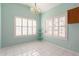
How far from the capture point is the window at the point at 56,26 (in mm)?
3553

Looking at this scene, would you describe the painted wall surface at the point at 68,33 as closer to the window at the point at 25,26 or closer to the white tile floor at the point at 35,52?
the white tile floor at the point at 35,52

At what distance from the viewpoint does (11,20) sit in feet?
12.6

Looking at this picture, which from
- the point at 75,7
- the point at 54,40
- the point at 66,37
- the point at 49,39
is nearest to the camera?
the point at 75,7

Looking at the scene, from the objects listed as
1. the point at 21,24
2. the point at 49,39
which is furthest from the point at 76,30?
the point at 21,24

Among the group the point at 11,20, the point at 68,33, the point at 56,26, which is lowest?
the point at 68,33

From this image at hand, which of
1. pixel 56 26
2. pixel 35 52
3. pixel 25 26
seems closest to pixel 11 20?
pixel 25 26

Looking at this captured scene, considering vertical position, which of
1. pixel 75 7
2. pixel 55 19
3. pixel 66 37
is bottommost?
pixel 66 37

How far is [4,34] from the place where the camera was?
3.62 metres

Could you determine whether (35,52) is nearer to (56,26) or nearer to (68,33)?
(68,33)

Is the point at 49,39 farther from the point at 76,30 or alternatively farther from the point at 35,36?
the point at 76,30

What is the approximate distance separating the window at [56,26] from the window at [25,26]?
872mm

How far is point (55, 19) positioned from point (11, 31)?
2338mm

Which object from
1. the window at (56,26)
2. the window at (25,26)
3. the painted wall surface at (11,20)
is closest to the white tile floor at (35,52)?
the painted wall surface at (11,20)

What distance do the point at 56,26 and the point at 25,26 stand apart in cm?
163
